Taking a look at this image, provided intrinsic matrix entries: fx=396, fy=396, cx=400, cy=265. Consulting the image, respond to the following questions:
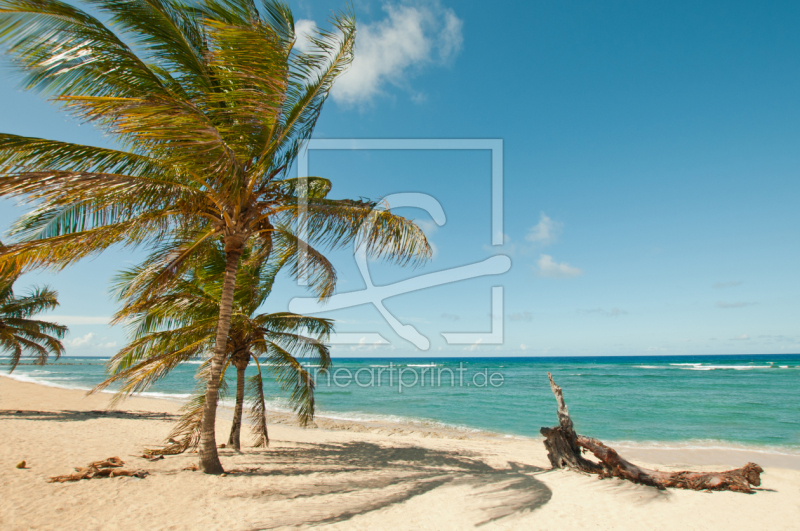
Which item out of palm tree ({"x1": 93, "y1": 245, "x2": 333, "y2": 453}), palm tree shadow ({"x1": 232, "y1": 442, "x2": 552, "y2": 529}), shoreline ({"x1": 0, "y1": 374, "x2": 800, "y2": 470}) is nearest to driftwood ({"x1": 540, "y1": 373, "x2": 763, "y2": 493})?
palm tree shadow ({"x1": 232, "y1": 442, "x2": 552, "y2": 529})

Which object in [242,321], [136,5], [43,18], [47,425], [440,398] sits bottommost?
[440,398]

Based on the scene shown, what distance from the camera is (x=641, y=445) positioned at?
13.1 meters

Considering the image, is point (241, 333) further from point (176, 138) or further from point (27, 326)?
point (27, 326)

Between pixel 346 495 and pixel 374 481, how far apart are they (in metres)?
1.02

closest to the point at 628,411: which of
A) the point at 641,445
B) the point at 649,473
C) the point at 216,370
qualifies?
the point at 641,445

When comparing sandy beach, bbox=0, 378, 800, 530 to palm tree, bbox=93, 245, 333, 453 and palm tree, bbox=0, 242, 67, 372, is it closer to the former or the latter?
palm tree, bbox=93, 245, 333, 453

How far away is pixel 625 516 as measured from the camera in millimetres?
5523

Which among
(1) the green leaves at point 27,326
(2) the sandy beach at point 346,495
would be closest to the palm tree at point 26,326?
(1) the green leaves at point 27,326

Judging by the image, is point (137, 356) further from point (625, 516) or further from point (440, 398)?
point (440, 398)

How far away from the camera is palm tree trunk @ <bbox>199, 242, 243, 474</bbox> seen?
19.5 ft

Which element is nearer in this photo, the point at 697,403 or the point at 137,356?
the point at 137,356

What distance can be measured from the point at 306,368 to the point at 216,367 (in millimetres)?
2874

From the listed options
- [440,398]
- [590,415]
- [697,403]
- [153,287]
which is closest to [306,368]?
[153,287]

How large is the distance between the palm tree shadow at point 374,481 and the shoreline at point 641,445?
1.74 meters
